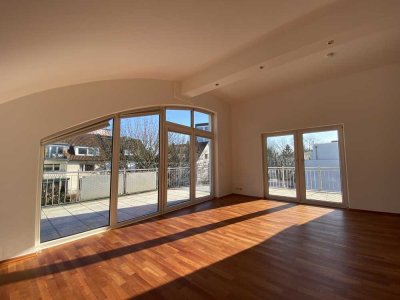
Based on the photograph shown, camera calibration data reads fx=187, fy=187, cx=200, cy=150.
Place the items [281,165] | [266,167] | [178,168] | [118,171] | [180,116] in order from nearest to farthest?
1. [118,171]
2. [178,168]
3. [180,116]
4. [281,165]
5. [266,167]

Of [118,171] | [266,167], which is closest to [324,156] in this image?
[266,167]

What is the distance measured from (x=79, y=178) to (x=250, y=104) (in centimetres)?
511

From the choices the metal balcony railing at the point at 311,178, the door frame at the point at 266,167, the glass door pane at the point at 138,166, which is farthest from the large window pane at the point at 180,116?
the metal balcony railing at the point at 311,178

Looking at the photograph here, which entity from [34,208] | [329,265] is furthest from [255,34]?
[34,208]

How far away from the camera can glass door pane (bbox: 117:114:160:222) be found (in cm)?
372

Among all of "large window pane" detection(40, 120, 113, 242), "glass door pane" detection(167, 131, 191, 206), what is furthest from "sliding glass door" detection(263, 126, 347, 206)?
"large window pane" detection(40, 120, 113, 242)

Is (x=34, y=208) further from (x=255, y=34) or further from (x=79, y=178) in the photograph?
(x=255, y=34)

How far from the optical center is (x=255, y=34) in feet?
9.03

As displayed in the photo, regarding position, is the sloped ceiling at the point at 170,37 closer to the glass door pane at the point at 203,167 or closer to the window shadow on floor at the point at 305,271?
the glass door pane at the point at 203,167

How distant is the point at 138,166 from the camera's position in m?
3.99

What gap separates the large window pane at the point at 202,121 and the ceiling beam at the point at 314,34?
1.91 meters

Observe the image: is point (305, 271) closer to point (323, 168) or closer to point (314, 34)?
point (314, 34)

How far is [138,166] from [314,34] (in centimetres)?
376

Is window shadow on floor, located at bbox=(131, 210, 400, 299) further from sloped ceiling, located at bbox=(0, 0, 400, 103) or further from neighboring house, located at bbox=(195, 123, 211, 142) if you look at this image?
neighboring house, located at bbox=(195, 123, 211, 142)
